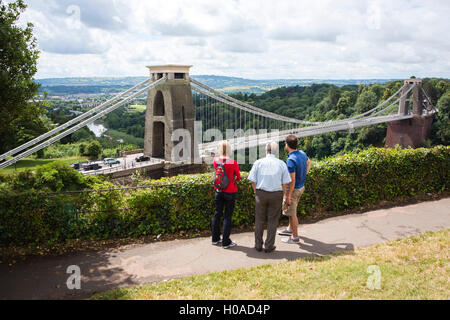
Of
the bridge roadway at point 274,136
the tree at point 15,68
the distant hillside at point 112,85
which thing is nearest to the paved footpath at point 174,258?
the tree at point 15,68

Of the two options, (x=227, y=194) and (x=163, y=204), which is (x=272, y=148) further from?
(x=163, y=204)

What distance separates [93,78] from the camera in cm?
12038

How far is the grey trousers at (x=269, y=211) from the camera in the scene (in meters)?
3.88

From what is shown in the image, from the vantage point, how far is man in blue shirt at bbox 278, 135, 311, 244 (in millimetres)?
4105

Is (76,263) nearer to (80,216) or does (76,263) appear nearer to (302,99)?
(80,216)

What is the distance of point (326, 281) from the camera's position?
308cm

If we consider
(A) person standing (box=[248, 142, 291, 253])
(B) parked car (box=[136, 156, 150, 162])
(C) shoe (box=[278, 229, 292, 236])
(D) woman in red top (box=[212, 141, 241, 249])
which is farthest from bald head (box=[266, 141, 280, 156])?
(B) parked car (box=[136, 156, 150, 162])

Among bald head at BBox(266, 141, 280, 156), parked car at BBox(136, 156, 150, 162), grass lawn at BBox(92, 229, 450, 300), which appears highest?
bald head at BBox(266, 141, 280, 156)

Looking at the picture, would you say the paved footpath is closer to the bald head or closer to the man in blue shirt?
the man in blue shirt

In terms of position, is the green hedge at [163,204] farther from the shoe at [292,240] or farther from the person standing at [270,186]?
the person standing at [270,186]

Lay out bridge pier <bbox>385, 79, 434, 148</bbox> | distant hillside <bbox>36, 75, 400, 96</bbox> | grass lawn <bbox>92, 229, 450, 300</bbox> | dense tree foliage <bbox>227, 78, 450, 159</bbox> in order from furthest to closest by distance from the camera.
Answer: distant hillside <bbox>36, 75, 400, 96</bbox> < dense tree foliage <bbox>227, 78, 450, 159</bbox> < bridge pier <bbox>385, 79, 434, 148</bbox> < grass lawn <bbox>92, 229, 450, 300</bbox>

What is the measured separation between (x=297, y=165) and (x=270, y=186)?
0.55 meters

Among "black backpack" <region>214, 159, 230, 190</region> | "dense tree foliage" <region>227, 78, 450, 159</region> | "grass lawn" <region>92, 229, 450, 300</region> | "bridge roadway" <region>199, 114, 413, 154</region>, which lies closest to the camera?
"grass lawn" <region>92, 229, 450, 300</region>
